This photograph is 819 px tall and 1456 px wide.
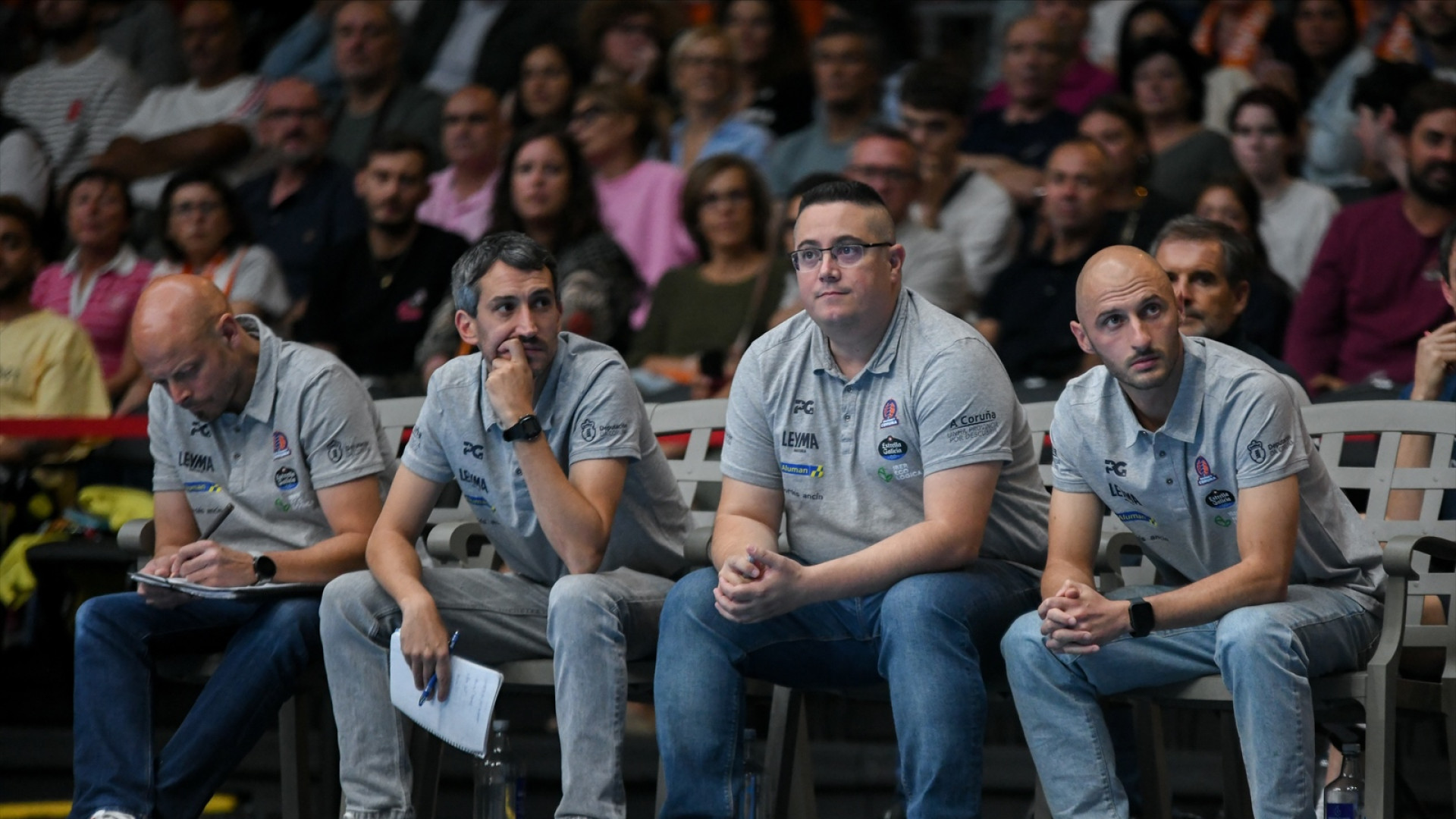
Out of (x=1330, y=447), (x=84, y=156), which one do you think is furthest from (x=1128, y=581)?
(x=84, y=156)

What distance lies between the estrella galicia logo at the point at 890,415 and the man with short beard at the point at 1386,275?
7.36ft

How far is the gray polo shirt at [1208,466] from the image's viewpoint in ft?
10.1

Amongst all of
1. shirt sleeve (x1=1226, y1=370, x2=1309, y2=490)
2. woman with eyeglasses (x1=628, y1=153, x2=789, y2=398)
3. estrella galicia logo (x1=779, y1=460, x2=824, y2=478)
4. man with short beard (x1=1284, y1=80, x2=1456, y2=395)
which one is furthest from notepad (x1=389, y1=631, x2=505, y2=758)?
man with short beard (x1=1284, y1=80, x2=1456, y2=395)

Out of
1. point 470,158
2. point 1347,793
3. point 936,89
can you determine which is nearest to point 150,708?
point 1347,793

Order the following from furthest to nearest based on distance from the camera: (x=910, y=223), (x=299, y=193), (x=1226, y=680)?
(x=299, y=193)
(x=910, y=223)
(x=1226, y=680)

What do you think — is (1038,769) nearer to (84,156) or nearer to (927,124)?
(927,124)

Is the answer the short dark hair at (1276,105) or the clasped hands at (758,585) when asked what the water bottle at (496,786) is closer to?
the clasped hands at (758,585)

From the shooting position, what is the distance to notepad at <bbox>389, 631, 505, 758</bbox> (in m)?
3.28

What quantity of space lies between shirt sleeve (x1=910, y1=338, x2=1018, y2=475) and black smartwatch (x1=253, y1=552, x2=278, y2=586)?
144 centimetres

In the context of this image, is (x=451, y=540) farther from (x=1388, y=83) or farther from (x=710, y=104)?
(x=1388, y=83)

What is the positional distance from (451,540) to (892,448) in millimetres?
1125

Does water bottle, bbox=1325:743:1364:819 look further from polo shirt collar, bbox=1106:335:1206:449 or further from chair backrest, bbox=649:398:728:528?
chair backrest, bbox=649:398:728:528

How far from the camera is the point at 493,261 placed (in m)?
3.65

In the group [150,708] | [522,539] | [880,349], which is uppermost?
[880,349]
